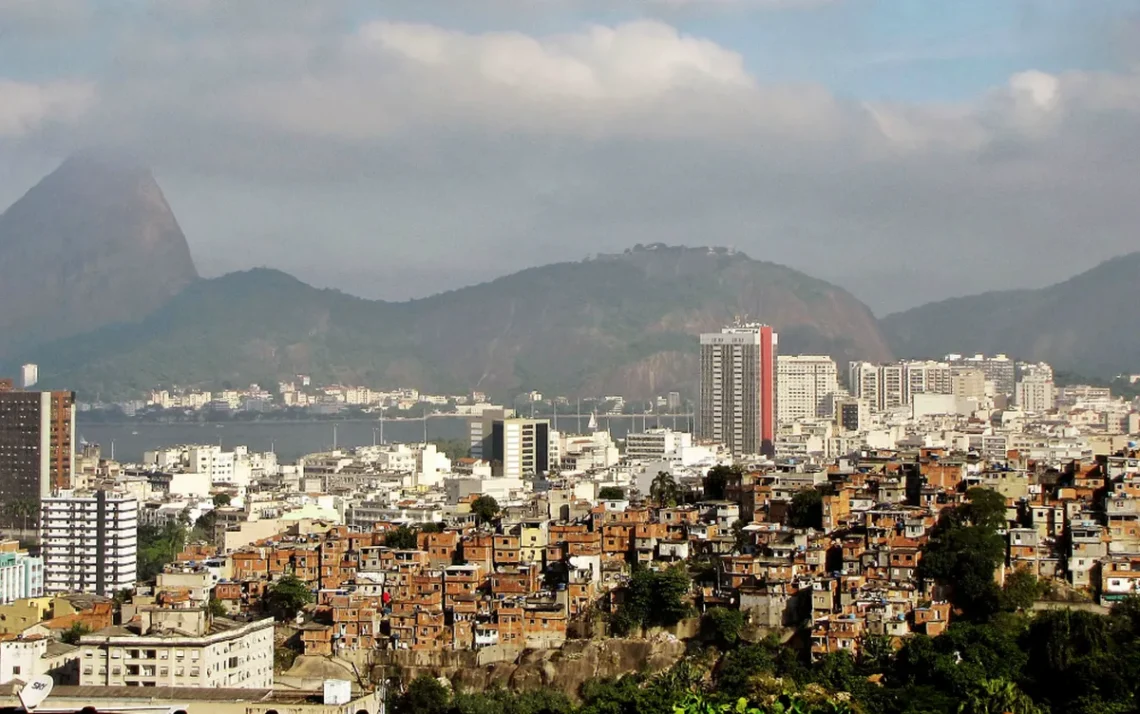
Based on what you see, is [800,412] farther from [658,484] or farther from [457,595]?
[457,595]

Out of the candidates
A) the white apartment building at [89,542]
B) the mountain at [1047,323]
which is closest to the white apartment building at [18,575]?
the white apartment building at [89,542]

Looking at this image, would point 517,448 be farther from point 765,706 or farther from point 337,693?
point 765,706

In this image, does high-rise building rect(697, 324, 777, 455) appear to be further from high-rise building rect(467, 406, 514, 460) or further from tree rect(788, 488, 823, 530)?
tree rect(788, 488, 823, 530)

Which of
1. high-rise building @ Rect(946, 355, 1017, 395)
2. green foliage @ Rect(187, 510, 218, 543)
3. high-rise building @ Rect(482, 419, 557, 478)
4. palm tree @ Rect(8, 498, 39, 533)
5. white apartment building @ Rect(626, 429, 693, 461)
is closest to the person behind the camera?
green foliage @ Rect(187, 510, 218, 543)

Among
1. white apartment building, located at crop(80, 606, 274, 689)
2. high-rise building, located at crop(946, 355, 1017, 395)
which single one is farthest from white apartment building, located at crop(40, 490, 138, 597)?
high-rise building, located at crop(946, 355, 1017, 395)

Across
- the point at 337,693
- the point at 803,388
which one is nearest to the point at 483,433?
the point at 803,388

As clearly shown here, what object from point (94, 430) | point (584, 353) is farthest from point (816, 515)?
point (584, 353)
